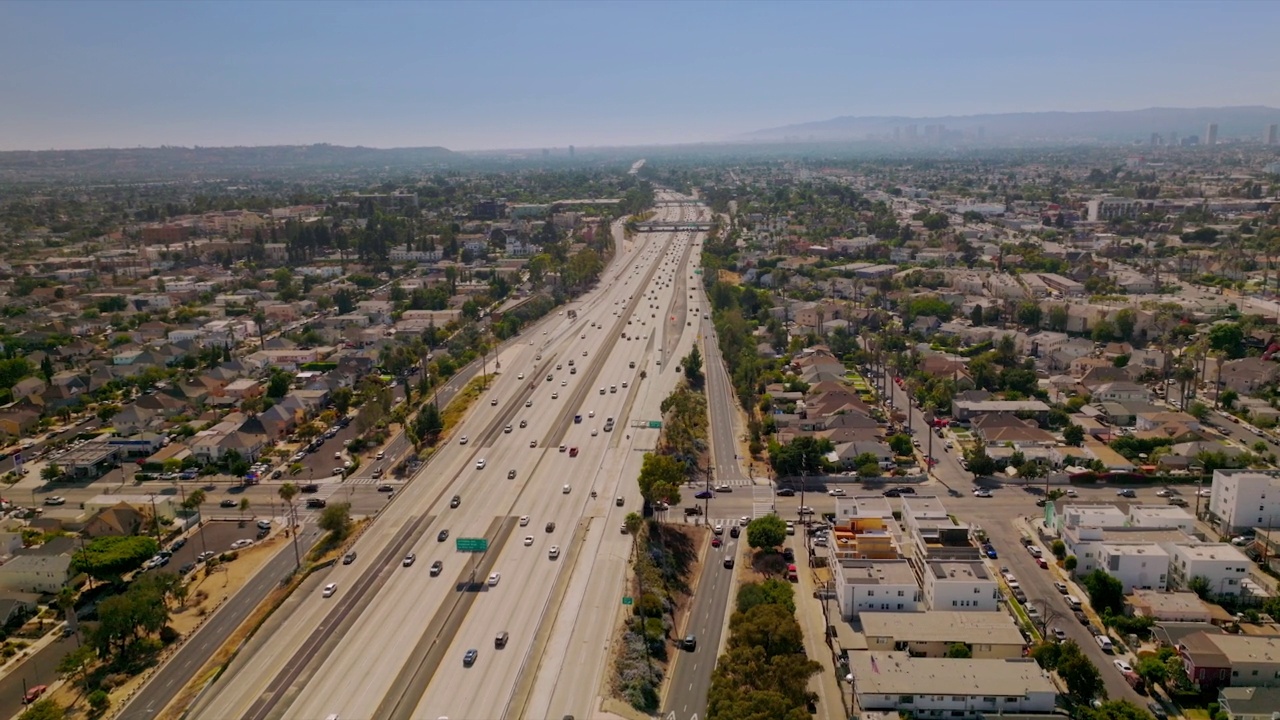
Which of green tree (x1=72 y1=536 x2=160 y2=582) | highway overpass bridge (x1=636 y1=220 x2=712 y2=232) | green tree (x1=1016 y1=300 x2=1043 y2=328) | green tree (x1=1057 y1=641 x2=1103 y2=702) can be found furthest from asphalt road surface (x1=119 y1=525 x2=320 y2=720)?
highway overpass bridge (x1=636 y1=220 x2=712 y2=232)

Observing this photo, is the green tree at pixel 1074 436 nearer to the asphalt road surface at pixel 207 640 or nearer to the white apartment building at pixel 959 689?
the white apartment building at pixel 959 689

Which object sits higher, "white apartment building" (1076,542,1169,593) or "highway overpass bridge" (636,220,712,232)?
"highway overpass bridge" (636,220,712,232)

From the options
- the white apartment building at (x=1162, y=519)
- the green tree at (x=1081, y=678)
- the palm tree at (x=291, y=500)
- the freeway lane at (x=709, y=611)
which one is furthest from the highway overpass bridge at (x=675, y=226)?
the green tree at (x=1081, y=678)

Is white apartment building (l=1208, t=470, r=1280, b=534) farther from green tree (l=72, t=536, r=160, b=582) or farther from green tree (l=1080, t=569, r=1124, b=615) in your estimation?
green tree (l=72, t=536, r=160, b=582)

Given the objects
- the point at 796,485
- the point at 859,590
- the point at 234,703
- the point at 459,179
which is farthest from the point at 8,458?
the point at 459,179

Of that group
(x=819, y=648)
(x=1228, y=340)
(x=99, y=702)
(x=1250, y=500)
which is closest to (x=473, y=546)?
(x=99, y=702)

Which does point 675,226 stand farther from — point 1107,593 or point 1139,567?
point 1107,593
